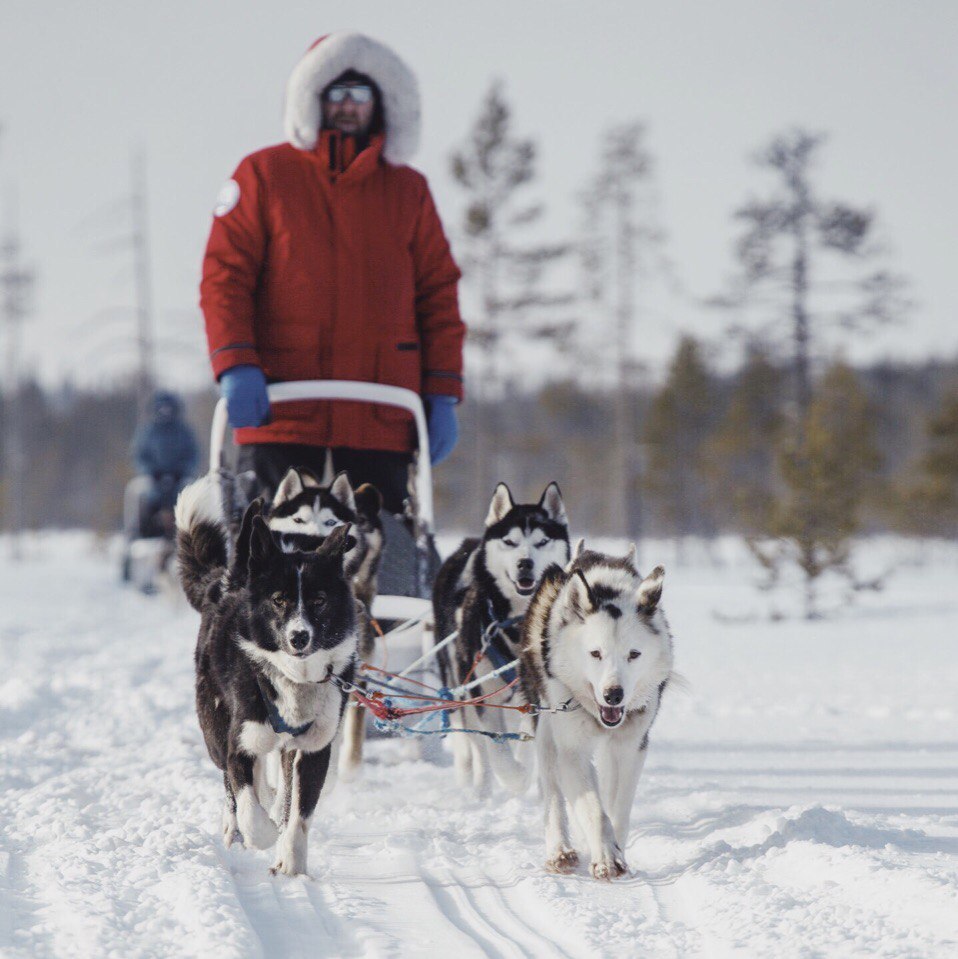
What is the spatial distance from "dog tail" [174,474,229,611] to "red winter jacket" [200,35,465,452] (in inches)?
25.0

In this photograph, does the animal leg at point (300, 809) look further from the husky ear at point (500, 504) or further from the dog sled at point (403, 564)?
the husky ear at point (500, 504)

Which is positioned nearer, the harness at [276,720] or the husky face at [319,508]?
the harness at [276,720]

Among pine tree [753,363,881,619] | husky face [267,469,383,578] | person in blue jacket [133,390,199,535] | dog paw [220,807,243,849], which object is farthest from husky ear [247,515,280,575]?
person in blue jacket [133,390,199,535]

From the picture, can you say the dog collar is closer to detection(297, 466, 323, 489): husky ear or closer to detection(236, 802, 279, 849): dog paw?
detection(236, 802, 279, 849): dog paw

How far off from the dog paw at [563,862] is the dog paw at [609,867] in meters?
0.06

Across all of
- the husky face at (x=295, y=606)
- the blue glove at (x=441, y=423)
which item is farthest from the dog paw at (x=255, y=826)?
the blue glove at (x=441, y=423)

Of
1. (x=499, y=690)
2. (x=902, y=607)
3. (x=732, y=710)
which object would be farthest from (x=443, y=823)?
(x=902, y=607)

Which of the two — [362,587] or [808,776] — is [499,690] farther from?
[808,776]

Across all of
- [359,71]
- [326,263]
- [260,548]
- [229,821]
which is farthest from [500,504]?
[359,71]

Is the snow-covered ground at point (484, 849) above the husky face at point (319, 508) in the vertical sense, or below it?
below

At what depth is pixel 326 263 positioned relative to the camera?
11.9ft

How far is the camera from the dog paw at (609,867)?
2.50 m

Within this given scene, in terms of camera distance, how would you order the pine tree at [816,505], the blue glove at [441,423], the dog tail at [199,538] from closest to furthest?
1. the dog tail at [199,538]
2. the blue glove at [441,423]
3. the pine tree at [816,505]

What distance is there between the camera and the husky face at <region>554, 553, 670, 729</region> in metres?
2.55
